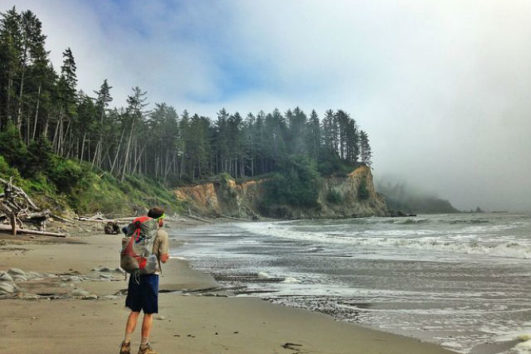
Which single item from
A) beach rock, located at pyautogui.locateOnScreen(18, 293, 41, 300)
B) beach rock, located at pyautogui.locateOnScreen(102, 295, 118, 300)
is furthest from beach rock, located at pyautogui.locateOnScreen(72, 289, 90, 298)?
beach rock, located at pyautogui.locateOnScreen(18, 293, 41, 300)

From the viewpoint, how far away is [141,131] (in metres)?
71.1

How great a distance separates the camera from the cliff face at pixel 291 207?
7825 centimetres

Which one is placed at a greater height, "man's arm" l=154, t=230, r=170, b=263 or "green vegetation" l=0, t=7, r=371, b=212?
"green vegetation" l=0, t=7, r=371, b=212

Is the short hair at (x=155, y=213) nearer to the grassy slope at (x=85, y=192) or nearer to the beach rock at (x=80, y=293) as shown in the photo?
the beach rock at (x=80, y=293)

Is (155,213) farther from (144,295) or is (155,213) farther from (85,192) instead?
(85,192)

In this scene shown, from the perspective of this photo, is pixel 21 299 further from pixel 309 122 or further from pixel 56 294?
pixel 309 122

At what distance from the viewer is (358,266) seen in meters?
11.4

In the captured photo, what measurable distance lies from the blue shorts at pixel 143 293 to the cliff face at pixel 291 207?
68.9 metres

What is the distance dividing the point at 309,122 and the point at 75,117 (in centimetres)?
7869

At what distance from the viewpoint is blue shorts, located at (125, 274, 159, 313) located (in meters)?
4.02

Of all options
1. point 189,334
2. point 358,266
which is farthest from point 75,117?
point 189,334

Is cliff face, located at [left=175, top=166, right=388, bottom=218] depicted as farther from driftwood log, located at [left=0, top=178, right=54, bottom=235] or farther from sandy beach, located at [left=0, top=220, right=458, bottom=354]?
sandy beach, located at [left=0, top=220, right=458, bottom=354]

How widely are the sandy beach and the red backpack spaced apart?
0.87 meters

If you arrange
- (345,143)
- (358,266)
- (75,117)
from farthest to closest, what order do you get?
(345,143)
(75,117)
(358,266)
